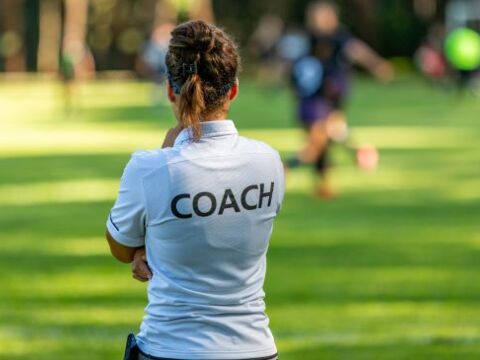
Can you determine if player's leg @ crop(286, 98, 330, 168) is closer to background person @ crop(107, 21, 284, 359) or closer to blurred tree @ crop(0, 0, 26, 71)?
background person @ crop(107, 21, 284, 359)

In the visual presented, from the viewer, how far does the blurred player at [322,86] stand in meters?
17.0

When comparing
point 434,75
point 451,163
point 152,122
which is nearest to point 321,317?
point 451,163

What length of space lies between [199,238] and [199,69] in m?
0.49

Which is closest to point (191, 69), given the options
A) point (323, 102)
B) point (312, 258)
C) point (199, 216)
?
point (199, 216)

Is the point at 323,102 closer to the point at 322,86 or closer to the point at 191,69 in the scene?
the point at 322,86

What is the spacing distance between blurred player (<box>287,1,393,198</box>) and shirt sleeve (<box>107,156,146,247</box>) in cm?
1246

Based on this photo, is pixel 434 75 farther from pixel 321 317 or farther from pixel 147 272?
pixel 147 272

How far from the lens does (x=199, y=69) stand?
4.47 metres

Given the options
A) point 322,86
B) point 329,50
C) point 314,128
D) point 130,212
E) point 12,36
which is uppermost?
point 130,212

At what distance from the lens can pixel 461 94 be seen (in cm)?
4856

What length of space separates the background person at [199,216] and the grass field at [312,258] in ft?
12.6

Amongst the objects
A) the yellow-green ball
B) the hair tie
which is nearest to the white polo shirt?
the hair tie

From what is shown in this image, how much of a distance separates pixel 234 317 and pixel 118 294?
609 cm

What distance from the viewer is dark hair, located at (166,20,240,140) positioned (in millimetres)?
4465
